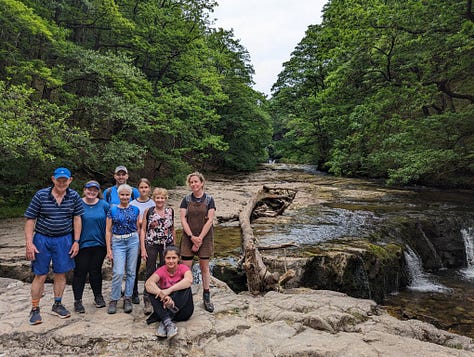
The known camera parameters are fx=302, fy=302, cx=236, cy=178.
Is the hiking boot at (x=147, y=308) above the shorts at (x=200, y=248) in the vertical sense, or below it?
below

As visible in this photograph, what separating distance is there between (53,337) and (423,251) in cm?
948

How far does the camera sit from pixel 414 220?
9805mm

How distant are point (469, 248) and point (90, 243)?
10.7m

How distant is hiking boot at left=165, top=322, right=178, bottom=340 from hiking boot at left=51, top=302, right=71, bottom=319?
1.41 m

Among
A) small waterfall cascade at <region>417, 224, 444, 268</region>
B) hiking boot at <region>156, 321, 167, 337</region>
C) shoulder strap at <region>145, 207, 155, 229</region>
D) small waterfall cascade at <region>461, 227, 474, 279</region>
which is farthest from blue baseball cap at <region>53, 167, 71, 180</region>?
small waterfall cascade at <region>461, 227, 474, 279</region>

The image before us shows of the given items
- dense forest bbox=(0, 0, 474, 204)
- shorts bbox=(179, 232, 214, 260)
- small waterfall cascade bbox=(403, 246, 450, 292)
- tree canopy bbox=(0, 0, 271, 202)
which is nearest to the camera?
shorts bbox=(179, 232, 214, 260)

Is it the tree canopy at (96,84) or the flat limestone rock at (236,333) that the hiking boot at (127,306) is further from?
the tree canopy at (96,84)

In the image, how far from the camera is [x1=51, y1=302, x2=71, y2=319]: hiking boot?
386 centimetres

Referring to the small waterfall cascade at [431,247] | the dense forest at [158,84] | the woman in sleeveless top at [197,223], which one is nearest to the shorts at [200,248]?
the woman in sleeveless top at [197,223]

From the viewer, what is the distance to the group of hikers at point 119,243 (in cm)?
370

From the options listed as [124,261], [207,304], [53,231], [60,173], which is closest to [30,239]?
[53,231]

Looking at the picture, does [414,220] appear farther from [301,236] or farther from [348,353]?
[348,353]

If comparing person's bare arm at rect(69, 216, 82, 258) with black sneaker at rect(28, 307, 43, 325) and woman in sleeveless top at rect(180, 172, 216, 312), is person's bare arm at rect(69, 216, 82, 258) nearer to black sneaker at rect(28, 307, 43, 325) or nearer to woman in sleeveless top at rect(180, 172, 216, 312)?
black sneaker at rect(28, 307, 43, 325)

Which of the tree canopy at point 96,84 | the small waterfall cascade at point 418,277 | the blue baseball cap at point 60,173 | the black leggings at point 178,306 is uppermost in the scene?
the tree canopy at point 96,84
